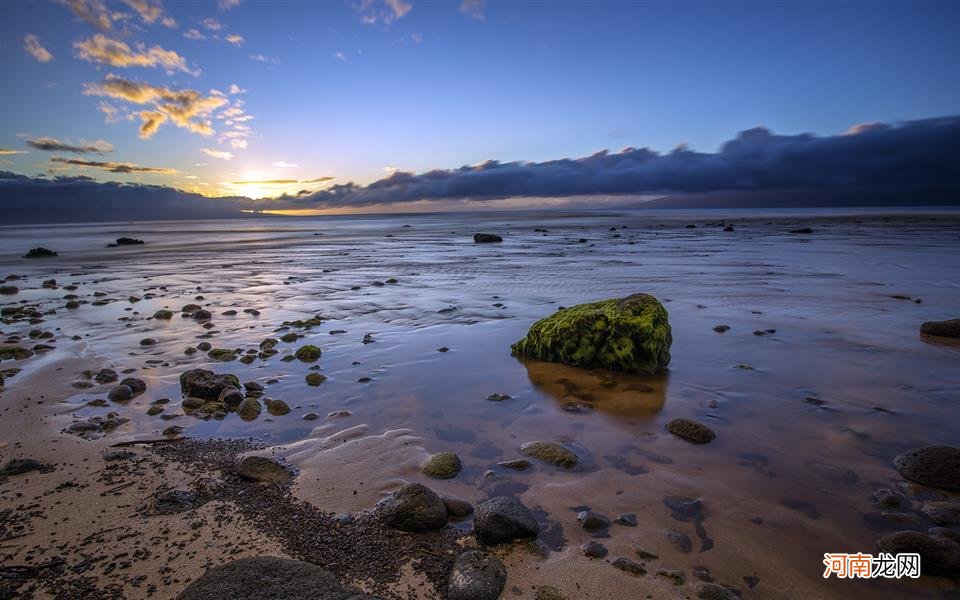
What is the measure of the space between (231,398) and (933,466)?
6411 mm

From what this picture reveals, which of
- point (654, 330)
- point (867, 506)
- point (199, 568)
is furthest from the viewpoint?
point (654, 330)

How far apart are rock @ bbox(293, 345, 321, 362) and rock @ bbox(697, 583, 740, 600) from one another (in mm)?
5627

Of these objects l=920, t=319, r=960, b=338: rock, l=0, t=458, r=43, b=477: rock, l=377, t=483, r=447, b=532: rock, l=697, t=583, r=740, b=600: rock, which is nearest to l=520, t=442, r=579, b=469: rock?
l=377, t=483, r=447, b=532: rock

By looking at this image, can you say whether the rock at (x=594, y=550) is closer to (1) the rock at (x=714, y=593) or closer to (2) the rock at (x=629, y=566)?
(2) the rock at (x=629, y=566)

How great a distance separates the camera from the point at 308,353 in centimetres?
695

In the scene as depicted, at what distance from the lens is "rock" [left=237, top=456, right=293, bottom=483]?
12.4ft

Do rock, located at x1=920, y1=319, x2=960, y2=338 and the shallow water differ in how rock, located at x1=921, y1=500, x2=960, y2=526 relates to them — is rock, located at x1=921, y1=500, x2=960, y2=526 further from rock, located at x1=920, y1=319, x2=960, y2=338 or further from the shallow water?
rock, located at x1=920, y1=319, x2=960, y2=338

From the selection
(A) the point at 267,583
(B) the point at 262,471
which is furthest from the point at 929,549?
(B) the point at 262,471

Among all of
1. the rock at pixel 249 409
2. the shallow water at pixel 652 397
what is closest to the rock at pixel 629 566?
the shallow water at pixel 652 397

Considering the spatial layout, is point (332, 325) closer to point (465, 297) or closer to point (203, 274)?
point (465, 297)

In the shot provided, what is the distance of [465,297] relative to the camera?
12.0 metres

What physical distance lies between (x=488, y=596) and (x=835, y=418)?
13.4 ft

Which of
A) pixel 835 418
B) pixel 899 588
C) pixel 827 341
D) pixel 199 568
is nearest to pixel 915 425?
pixel 835 418

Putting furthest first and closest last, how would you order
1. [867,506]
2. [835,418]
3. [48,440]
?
1. [835,418]
2. [48,440]
3. [867,506]
